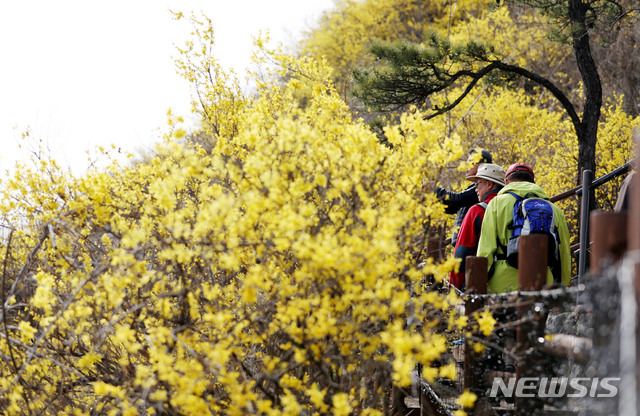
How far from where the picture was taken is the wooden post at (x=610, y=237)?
71.7 inches

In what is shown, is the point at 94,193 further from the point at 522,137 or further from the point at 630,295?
the point at 522,137

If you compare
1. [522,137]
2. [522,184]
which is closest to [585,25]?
[522,137]

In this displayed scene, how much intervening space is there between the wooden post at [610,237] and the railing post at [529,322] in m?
0.69

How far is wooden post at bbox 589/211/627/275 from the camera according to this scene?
1.82m

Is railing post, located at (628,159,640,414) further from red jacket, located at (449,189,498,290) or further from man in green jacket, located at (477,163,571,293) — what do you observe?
red jacket, located at (449,189,498,290)

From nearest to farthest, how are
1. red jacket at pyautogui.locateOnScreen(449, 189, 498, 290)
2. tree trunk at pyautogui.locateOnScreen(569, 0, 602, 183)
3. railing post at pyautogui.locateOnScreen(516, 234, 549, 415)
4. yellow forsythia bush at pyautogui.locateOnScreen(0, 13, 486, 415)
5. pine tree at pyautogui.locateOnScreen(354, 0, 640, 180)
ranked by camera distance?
yellow forsythia bush at pyautogui.locateOnScreen(0, 13, 486, 415) → railing post at pyautogui.locateOnScreen(516, 234, 549, 415) → red jacket at pyautogui.locateOnScreen(449, 189, 498, 290) → pine tree at pyautogui.locateOnScreen(354, 0, 640, 180) → tree trunk at pyautogui.locateOnScreen(569, 0, 602, 183)

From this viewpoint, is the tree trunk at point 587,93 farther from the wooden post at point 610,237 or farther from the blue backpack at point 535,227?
the wooden post at point 610,237

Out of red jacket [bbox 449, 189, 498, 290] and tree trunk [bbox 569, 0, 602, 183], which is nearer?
red jacket [bbox 449, 189, 498, 290]

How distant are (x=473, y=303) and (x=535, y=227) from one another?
707 mm

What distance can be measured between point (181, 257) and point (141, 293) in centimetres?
83

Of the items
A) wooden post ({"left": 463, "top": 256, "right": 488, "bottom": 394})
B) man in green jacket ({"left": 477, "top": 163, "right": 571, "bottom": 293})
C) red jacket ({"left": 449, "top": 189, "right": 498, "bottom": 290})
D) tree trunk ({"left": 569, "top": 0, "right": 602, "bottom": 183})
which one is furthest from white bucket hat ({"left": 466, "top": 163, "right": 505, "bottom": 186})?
tree trunk ({"left": 569, "top": 0, "right": 602, "bottom": 183})

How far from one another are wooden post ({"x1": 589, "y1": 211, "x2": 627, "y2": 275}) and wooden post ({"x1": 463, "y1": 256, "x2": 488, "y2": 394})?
1.02m

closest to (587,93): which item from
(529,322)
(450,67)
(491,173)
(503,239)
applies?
(450,67)

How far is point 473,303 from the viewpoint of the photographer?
9.82ft
